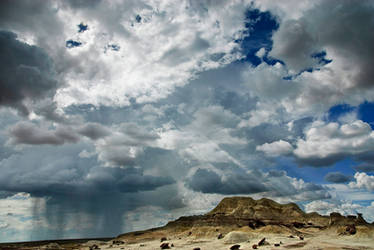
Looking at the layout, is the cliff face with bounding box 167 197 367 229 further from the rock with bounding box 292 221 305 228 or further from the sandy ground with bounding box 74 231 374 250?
the sandy ground with bounding box 74 231 374 250

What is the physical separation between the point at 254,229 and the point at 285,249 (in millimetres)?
66258

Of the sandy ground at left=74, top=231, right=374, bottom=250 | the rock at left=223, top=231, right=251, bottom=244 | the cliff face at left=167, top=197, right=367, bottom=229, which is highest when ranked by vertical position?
the cliff face at left=167, top=197, right=367, bottom=229

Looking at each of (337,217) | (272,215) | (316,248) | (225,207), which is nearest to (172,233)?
(225,207)

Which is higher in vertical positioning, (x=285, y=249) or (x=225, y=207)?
(x=225, y=207)

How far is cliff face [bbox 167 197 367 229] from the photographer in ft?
464

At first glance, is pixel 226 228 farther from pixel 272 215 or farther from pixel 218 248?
pixel 218 248

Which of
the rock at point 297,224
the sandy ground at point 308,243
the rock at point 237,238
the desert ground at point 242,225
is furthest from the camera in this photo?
the rock at point 297,224

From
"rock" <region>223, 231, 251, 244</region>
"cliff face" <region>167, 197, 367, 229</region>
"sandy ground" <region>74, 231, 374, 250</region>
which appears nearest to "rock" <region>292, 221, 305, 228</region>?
"cliff face" <region>167, 197, 367, 229</region>

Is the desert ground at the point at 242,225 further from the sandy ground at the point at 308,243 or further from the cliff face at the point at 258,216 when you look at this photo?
the sandy ground at the point at 308,243

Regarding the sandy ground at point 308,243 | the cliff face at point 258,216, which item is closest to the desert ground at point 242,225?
the cliff face at point 258,216

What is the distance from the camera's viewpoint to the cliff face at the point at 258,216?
142 m

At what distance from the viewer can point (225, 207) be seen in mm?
176375

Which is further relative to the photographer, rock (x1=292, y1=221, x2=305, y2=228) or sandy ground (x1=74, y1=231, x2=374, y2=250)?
rock (x1=292, y1=221, x2=305, y2=228)

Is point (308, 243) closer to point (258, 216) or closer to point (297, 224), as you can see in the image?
point (297, 224)
